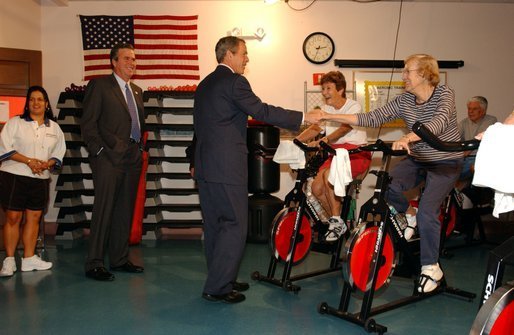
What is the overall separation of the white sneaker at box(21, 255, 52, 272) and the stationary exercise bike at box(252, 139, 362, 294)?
2108 mm

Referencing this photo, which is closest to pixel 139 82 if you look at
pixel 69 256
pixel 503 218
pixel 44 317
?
pixel 69 256

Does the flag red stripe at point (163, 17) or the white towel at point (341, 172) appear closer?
the white towel at point (341, 172)

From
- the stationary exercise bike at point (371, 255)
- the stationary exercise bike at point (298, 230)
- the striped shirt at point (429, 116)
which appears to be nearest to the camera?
the stationary exercise bike at point (371, 255)

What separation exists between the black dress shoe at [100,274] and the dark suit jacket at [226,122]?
147 cm

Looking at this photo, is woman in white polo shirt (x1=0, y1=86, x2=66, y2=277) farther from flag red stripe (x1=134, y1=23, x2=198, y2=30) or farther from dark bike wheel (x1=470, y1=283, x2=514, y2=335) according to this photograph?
dark bike wheel (x1=470, y1=283, x2=514, y2=335)

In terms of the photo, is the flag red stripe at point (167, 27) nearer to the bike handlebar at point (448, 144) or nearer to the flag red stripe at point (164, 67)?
the flag red stripe at point (164, 67)

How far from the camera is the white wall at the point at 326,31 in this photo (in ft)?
25.6

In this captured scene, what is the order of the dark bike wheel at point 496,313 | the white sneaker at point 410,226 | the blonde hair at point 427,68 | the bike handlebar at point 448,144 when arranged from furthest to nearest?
the white sneaker at point 410,226
the blonde hair at point 427,68
the bike handlebar at point 448,144
the dark bike wheel at point 496,313

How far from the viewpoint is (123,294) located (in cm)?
436

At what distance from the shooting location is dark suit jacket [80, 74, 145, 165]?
190 inches

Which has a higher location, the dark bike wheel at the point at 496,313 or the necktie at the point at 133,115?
the necktie at the point at 133,115

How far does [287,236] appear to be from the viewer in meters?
4.70

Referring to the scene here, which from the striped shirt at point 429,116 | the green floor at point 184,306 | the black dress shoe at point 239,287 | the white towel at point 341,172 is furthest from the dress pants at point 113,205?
the striped shirt at point 429,116

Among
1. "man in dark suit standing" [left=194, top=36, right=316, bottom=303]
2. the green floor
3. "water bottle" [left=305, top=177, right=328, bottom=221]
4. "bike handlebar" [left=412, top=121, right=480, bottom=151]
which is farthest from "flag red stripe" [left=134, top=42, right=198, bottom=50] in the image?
"bike handlebar" [left=412, top=121, right=480, bottom=151]
